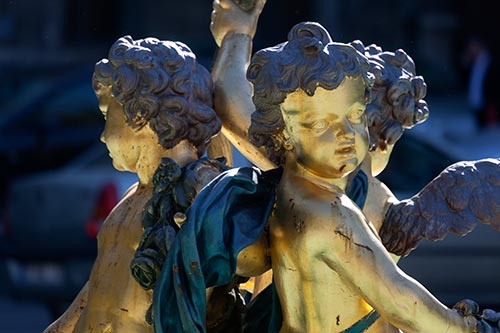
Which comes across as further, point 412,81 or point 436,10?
point 436,10

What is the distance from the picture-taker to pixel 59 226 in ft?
33.8

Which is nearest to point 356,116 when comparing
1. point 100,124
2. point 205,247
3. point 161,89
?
point 205,247

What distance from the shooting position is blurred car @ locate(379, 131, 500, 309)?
9.09 meters

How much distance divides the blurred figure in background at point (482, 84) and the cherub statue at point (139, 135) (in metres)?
11.2

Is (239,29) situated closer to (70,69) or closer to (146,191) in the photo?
(146,191)

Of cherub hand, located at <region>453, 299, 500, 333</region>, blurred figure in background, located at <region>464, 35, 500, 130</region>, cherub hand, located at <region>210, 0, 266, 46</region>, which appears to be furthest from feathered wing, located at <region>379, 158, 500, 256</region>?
blurred figure in background, located at <region>464, 35, 500, 130</region>

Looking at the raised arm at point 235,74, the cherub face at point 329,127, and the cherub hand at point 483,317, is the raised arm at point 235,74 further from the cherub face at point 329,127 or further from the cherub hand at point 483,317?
the cherub hand at point 483,317

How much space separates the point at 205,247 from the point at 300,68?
18.5 inches

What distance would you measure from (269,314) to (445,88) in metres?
13.6

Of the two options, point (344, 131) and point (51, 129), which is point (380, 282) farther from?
point (51, 129)

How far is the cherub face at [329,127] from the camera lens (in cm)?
365

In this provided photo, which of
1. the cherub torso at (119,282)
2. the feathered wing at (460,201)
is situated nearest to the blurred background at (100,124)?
the cherub torso at (119,282)

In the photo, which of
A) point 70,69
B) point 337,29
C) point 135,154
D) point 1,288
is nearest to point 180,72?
point 135,154

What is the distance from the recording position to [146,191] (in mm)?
4195
